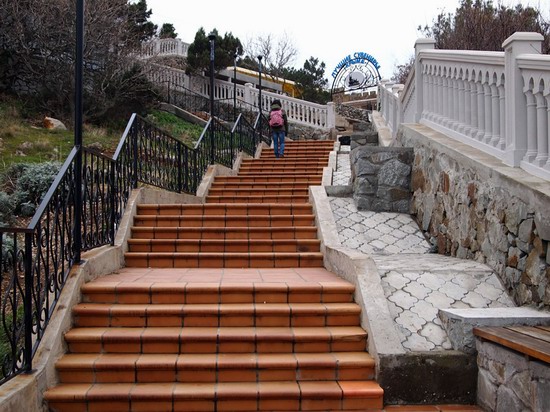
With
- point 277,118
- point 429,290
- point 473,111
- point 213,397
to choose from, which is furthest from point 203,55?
point 213,397

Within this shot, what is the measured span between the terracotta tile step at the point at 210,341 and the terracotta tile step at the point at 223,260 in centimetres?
182

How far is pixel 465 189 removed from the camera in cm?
546

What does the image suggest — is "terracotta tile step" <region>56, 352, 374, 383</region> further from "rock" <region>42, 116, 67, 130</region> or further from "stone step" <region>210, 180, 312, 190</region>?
"rock" <region>42, 116, 67, 130</region>

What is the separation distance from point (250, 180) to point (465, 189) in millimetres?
5859

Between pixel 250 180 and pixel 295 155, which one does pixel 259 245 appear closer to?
pixel 250 180

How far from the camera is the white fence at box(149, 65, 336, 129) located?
65.5 ft

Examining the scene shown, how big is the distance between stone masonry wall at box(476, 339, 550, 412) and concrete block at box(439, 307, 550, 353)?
3.9 inches

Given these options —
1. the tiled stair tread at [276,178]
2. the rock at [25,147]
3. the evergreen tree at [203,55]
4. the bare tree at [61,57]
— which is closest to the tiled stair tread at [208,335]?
the tiled stair tread at [276,178]

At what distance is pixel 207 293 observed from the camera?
4.78 metres

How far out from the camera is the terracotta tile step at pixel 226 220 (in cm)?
704

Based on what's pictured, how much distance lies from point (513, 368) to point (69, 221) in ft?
12.2

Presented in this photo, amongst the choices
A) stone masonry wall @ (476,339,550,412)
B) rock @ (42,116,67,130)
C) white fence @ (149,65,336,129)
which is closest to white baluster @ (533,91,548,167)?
stone masonry wall @ (476,339,550,412)

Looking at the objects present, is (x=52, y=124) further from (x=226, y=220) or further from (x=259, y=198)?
(x=226, y=220)

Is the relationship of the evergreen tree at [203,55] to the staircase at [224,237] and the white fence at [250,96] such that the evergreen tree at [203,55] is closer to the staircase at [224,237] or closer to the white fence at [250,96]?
the white fence at [250,96]
